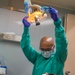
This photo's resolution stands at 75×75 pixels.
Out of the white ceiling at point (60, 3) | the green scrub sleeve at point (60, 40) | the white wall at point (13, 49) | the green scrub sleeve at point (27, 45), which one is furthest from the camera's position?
the white ceiling at point (60, 3)

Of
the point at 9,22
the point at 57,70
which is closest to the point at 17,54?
the point at 9,22

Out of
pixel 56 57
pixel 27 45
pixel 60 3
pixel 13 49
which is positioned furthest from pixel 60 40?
pixel 60 3

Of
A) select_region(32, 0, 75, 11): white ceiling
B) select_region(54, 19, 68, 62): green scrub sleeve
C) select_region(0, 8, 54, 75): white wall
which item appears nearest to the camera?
select_region(54, 19, 68, 62): green scrub sleeve

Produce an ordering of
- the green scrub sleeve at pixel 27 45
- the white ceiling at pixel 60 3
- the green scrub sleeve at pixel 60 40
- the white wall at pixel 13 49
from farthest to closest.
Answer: the white ceiling at pixel 60 3
the white wall at pixel 13 49
the green scrub sleeve at pixel 27 45
the green scrub sleeve at pixel 60 40

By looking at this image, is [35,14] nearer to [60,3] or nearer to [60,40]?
[60,40]

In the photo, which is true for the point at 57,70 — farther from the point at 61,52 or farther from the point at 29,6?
the point at 29,6

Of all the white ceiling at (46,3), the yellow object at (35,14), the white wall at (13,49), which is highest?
the white ceiling at (46,3)

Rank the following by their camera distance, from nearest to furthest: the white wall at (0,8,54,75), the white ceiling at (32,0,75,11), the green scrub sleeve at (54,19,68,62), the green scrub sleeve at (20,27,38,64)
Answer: the green scrub sleeve at (54,19,68,62)
the green scrub sleeve at (20,27,38,64)
the white wall at (0,8,54,75)
the white ceiling at (32,0,75,11)

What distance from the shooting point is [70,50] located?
240 cm

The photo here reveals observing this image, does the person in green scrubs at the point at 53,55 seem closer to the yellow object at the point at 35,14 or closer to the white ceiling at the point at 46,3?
the yellow object at the point at 35,14

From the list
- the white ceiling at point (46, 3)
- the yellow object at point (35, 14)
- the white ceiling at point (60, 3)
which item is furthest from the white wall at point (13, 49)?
the yellow object at point (35, 14)

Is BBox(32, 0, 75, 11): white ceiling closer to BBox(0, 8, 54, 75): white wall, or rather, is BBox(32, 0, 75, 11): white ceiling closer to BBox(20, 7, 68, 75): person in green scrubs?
BBox(0, 8, 54, 75): white wall

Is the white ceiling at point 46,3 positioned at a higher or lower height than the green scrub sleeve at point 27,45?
higher

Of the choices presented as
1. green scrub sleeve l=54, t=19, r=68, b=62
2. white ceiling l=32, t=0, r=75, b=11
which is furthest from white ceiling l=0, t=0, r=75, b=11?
green scrub sleeve l=54, t=19, r=68, b=62
